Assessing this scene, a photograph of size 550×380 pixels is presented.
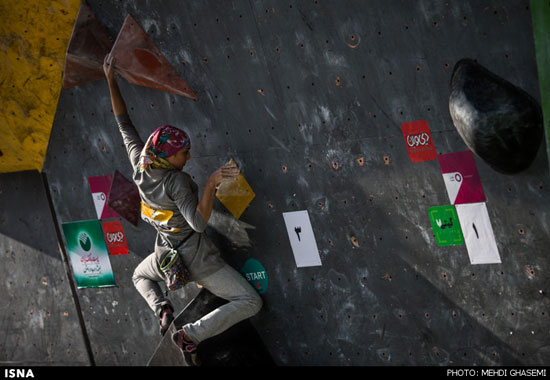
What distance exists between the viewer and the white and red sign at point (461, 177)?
287cm

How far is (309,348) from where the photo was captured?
12.0 feet

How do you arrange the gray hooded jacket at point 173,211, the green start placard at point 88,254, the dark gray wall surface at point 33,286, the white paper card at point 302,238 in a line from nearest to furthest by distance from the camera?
the gray hooded jacket at point 173,211 → the white paper card at point 302,238 → the green start placard at point 88,254 → the dark gray wall surface at point 33,286

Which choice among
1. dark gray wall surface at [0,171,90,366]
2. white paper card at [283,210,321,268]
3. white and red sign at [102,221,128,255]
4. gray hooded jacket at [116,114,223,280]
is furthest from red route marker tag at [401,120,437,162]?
dark gray wall surface at [0,171,90,366]

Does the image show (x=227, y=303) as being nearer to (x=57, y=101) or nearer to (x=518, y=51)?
(x=57, y=101)

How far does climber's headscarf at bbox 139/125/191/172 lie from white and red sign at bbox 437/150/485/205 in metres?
1.35

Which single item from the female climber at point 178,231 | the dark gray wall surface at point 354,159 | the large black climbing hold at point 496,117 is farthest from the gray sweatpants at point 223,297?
the large black climbing hold at point 496,117

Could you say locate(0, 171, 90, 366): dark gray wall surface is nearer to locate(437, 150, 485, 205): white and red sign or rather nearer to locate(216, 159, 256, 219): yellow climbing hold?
locate(216, 159, 256, 219): yellow climbing hold

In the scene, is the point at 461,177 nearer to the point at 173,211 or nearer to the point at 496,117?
the point at 496,117

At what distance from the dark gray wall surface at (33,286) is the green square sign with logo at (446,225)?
2688 millimetres

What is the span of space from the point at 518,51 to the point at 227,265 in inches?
76.5

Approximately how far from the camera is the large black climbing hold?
103 inches

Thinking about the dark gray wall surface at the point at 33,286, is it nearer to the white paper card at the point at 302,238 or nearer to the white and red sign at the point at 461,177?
the white paper card at the point at 302,238

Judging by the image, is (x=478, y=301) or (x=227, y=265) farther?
(x=227, y=265)

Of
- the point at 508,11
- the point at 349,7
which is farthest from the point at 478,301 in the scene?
the point at 349,7
